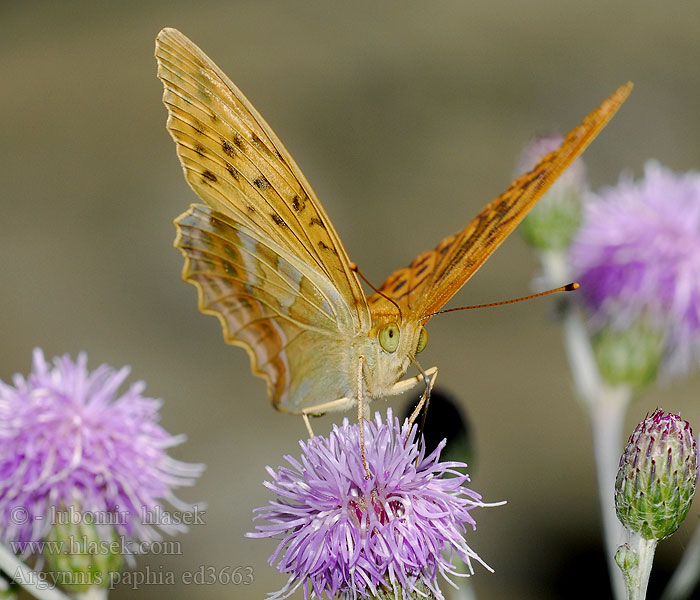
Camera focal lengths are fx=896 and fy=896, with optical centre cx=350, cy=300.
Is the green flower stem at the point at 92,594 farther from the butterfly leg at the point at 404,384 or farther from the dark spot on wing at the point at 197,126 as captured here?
the dark spot on wing at the point at 197,126

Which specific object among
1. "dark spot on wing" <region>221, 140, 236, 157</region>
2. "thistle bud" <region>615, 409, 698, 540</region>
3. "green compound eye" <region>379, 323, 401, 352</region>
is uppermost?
"dark spot on wing" <region>221, 140, 236, 157</region>

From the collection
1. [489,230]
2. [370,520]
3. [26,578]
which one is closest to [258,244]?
[489,230]

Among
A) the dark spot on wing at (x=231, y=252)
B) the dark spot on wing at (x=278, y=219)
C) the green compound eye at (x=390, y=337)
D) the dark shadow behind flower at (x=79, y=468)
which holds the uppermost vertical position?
the dark spot on wing at (x=278, y=219)

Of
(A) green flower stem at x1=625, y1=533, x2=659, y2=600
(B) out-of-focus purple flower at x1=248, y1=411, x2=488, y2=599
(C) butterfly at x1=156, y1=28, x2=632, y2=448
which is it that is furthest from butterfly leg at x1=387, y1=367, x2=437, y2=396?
(A) green flower stem at x1=625, y1=533, x2=659, y2=600

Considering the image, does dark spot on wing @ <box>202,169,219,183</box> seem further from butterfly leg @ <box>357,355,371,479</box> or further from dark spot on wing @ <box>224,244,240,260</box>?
butterfly leg @ <box>357,355,371,479</box>

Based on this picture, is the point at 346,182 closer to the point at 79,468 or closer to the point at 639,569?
the point at 79,468

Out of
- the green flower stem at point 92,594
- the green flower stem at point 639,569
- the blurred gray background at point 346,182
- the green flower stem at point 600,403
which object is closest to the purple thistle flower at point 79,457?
the green flower stem at point 92,594
